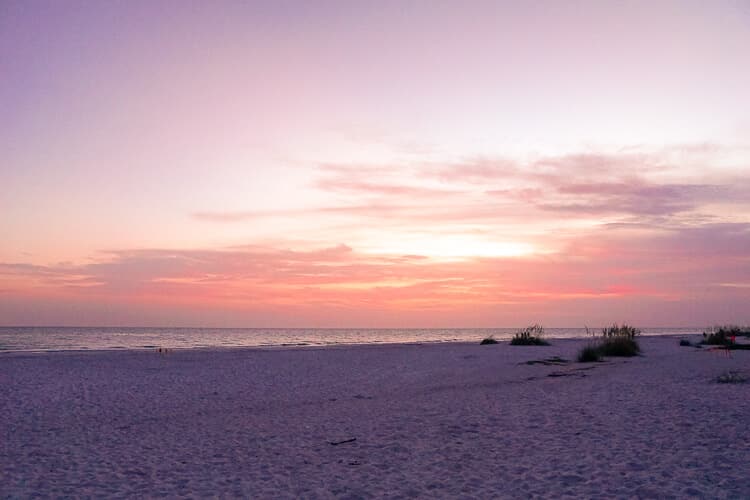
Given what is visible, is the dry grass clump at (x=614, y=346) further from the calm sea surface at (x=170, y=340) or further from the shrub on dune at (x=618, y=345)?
the calm sea surface at (x=170, y=340)

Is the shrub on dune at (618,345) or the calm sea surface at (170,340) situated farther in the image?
the calm sea surface at (170,340)

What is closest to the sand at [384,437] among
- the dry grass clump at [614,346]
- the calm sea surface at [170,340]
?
the dry grass clump at [614,346]

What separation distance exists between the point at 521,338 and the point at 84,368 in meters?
28.1

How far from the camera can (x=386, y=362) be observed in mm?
27812

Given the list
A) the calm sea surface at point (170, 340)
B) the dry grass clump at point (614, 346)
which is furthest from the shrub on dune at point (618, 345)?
the calm sea surface at point (170, 340)

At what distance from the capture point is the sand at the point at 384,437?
7648mm

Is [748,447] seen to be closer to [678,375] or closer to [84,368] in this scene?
[678,375]

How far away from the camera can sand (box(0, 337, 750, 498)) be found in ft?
25.1

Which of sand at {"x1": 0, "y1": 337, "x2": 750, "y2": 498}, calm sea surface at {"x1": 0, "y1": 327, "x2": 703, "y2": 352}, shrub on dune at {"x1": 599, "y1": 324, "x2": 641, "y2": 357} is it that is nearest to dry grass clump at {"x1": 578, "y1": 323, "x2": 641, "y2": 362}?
shrub on dune at {"x1": 599, "y1": 324, "x2": 641, "y2": 357}

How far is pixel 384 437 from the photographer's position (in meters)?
10.6

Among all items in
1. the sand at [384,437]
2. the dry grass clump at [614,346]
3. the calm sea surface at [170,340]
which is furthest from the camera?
the calm sea surface at [170,340]

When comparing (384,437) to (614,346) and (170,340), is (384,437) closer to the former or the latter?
(614,346)

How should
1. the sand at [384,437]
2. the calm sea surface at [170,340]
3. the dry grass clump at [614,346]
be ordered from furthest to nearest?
the calm sea surface at [170,340], the dry grass clump at [614,346], the sand at [384,437]

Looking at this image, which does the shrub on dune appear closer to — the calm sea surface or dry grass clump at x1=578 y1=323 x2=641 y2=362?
dry grass clump at x1=578 y1=323 x2=641 y2=362
